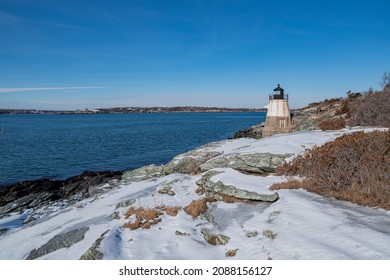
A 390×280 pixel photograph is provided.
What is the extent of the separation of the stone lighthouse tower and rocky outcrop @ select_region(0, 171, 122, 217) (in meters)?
17.8

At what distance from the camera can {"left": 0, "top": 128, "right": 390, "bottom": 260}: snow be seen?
5.39 metres

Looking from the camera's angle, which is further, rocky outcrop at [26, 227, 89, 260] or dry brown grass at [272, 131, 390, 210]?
rocky outcrop at [26, 227, 89, 260]

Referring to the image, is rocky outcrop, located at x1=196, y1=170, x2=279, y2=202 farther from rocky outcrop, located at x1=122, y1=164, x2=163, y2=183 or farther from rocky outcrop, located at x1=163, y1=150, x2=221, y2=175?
rocky outcrop, located at x1=122, y1=164, x2=163, y2=183

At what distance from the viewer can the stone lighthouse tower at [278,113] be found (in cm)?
2900

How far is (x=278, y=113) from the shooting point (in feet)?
96.6

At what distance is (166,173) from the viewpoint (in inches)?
618

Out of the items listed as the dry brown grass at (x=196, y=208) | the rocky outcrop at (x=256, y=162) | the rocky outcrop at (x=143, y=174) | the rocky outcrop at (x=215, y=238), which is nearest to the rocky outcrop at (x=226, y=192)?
the dry brown grass at (x=196, y=208)

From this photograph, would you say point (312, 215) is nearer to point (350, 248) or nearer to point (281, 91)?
point (350, 248)

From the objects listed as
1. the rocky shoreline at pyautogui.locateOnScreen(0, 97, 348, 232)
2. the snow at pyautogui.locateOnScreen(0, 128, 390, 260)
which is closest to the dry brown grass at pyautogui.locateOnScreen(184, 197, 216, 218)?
the snow at pyautogui.locateOnScreen(0, 128, 390, 260)

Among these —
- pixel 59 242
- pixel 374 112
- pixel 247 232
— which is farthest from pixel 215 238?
pixel 374 112

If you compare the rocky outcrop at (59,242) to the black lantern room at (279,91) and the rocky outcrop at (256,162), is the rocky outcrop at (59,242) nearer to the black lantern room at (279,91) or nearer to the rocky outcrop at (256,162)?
the rocky outcrop at (256,162)

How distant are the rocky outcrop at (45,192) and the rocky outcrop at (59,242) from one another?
754cm
